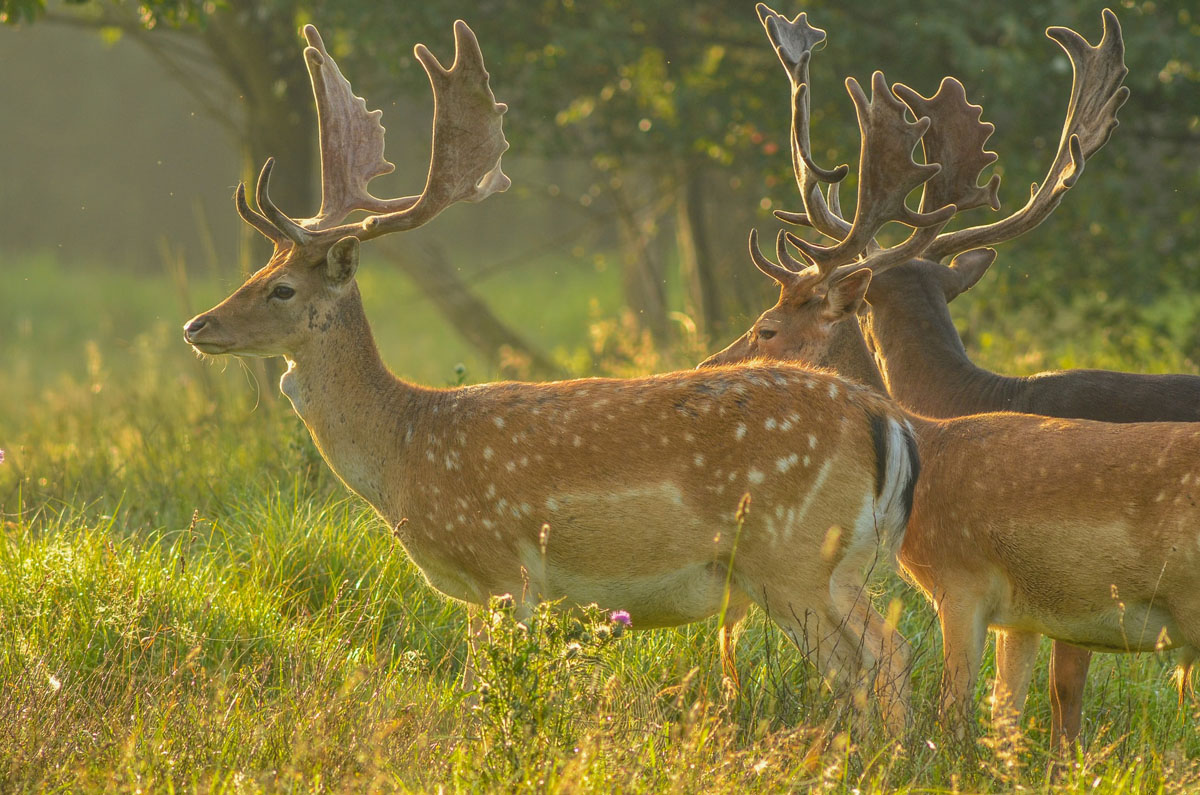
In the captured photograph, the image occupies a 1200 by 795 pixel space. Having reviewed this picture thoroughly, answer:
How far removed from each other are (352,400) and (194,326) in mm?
578

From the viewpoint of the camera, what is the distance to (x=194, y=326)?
15.2 ft

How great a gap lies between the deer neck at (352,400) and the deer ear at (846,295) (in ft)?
5.86

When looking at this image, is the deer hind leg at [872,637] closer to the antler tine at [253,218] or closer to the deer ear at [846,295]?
the deer ear at [846,295]

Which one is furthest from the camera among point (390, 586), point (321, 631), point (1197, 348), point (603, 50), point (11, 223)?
point (11, 223)

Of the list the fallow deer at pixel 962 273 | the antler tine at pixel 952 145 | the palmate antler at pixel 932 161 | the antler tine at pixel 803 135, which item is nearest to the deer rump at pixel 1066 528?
the fallow deer at pixel 962 273

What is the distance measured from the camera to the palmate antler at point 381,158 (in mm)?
4809

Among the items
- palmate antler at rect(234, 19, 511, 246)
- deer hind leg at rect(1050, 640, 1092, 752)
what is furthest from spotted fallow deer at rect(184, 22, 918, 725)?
deer hind leg at rect(1050, 640, 1092, 752)

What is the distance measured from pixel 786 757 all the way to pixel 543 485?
1.10 m

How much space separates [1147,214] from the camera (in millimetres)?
9680

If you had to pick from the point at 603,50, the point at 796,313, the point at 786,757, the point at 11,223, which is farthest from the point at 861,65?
the point at 11,223

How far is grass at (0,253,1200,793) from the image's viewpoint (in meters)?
3.35

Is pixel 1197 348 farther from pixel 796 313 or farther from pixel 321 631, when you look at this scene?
pixel 321 631

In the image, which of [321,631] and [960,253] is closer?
[321,631]

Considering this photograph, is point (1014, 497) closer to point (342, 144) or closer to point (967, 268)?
point (967, 268)
